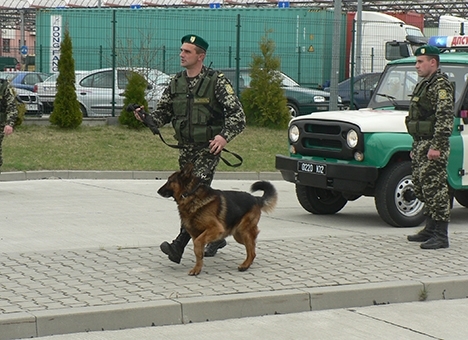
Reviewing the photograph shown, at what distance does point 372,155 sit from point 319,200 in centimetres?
146

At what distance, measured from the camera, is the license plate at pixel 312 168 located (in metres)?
10.4

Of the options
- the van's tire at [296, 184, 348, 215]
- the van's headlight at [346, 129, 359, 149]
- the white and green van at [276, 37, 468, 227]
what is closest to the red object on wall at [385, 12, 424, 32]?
the white and green van at [276, 37, 468, 227]

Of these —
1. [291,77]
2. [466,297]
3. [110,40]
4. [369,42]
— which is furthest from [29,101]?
[466,297]

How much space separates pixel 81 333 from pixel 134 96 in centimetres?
1513

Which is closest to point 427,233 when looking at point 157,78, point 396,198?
point 396,198

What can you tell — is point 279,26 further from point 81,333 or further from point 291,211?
point 81,333

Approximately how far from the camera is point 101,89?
934 inches

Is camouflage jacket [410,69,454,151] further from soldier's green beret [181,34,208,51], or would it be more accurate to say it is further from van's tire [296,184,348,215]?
van's tire [296,184,348,215]

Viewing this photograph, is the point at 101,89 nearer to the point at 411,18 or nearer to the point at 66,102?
the point at 66,102

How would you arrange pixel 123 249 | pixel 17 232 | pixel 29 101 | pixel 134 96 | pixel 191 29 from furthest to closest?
pixel 191 29 < pixel 29 101 < pixel 134 96 < pixel 17 232 < pixel 123 249

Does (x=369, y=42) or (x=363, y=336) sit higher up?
(x=369, y=42)

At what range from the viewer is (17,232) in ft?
30.8

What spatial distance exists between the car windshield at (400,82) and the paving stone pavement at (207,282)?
285 cm

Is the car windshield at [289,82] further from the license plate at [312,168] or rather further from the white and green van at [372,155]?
the license plate at [312,168]
